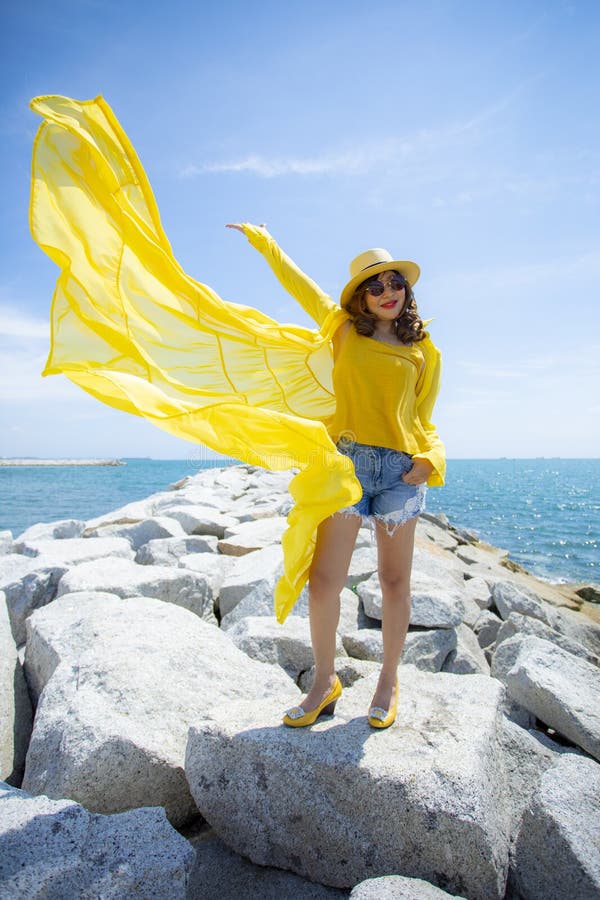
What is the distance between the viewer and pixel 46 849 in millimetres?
1617

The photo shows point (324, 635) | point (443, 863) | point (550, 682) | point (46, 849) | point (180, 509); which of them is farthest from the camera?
point (180, 509)

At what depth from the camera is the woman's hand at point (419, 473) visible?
2.53 m

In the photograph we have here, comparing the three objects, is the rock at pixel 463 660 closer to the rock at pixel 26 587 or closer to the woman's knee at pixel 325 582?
the woman's knee at pixel 325 582

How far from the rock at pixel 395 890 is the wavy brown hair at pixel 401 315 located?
2.13 meters

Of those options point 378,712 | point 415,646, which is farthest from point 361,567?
point 378,712

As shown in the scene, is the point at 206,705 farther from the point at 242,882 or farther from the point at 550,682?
the point at 550,682

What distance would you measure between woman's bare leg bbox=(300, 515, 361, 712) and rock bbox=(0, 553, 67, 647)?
2.60 m

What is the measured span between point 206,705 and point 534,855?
1.51 metres

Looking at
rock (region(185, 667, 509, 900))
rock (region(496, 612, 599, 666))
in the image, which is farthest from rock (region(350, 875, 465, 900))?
rock (region(496, 612, 599, 666))

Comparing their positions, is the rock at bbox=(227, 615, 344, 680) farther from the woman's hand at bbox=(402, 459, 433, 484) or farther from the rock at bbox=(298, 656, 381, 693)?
the woman's hand at bbox=(402, 459, 433, 484)

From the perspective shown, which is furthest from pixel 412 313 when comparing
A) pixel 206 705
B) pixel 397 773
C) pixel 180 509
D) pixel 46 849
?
pixel 180 509

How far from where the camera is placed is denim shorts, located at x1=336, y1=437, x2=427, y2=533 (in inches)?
99.6

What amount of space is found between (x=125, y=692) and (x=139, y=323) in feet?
5.65

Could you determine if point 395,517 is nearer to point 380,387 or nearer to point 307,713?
point 380,387
